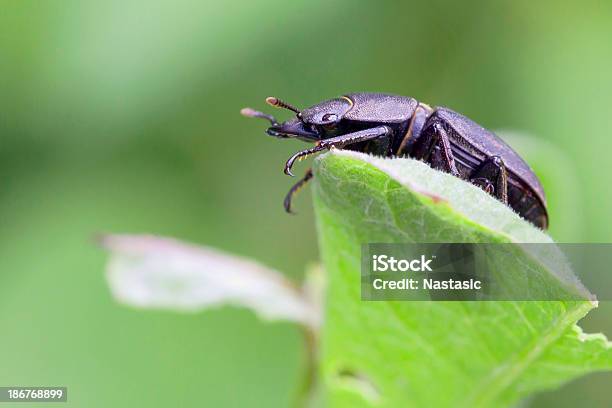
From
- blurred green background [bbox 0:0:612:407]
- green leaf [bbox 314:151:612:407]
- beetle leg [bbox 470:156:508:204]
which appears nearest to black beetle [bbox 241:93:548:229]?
beetle leg [bbox 470:156:508:204]

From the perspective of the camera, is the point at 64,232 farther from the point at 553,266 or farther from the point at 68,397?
the point at 553,266

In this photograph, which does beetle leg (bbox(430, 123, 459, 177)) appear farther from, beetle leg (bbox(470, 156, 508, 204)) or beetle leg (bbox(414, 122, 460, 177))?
beetle leg (bbox(470, 156, 508, 204))

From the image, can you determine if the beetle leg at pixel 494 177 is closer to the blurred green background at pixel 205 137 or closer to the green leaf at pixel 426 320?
the blurred green background at pixel 205 137

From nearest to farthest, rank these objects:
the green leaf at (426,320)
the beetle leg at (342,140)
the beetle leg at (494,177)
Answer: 1. the green leaf at (426,320)
2. the beetle leg at (342,140)
3. the beetle leg at (494,177)

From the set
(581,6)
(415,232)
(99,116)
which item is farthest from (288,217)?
(415,232)

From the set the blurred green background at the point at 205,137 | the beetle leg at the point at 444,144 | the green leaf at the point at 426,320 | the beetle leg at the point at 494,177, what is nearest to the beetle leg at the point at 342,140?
the beetle leg at the point at 444,144

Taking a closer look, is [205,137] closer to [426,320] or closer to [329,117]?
[329,117]

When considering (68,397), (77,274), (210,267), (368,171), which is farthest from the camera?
(77,274)
